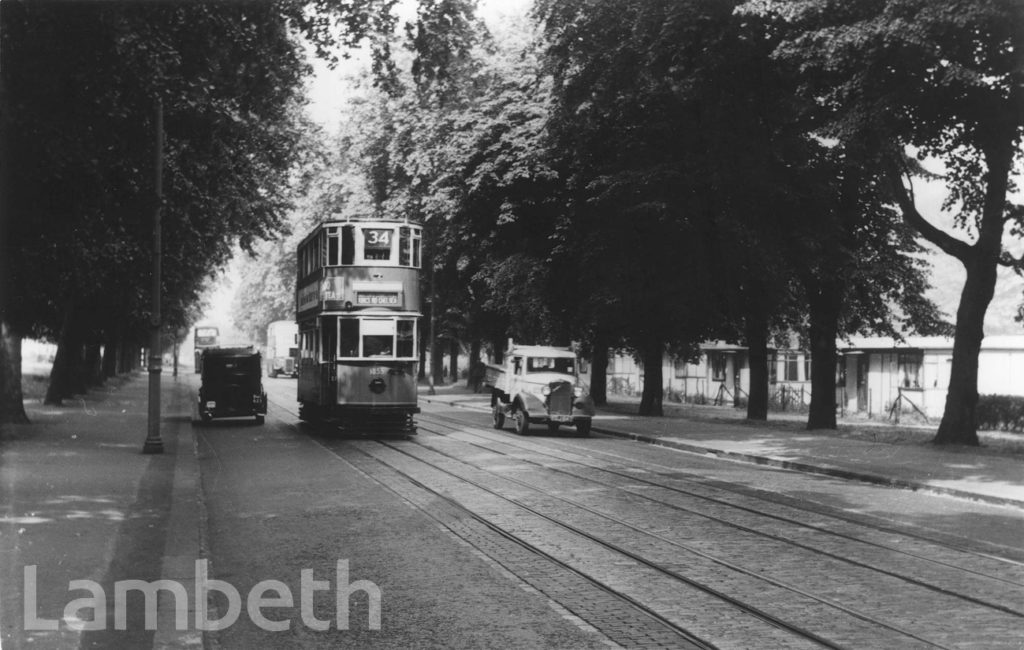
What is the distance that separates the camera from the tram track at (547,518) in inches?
304

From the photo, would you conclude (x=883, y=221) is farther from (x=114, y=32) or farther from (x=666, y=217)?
(x=114, y=32)

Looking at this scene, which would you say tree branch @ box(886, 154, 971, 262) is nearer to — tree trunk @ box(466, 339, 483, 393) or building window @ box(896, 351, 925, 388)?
building window @ box(896, 351, 925, 388)

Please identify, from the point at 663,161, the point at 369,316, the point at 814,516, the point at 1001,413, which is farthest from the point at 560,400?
the point at 1001,413

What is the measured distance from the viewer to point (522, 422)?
91.2 feet

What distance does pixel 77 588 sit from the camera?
823 centimetres

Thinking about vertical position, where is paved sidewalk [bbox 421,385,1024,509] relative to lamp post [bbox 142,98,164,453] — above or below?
below

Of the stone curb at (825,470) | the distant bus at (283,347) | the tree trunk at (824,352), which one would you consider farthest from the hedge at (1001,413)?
the distant bus at (283,347)

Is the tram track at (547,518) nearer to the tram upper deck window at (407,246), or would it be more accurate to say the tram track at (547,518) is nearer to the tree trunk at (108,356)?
the tram upper deck window at (407,246)

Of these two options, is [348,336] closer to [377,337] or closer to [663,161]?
[377,337]

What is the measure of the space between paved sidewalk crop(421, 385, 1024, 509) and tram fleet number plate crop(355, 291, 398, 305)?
735 centimetres

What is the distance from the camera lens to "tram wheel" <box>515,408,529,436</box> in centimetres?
2759

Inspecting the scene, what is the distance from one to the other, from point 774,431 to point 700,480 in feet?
40.8

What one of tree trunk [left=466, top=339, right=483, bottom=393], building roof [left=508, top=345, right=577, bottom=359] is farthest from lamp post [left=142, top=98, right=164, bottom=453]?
tree trunk [left=466, top=339, right=483, bottom=393]

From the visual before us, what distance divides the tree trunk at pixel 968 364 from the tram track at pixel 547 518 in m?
9.33
